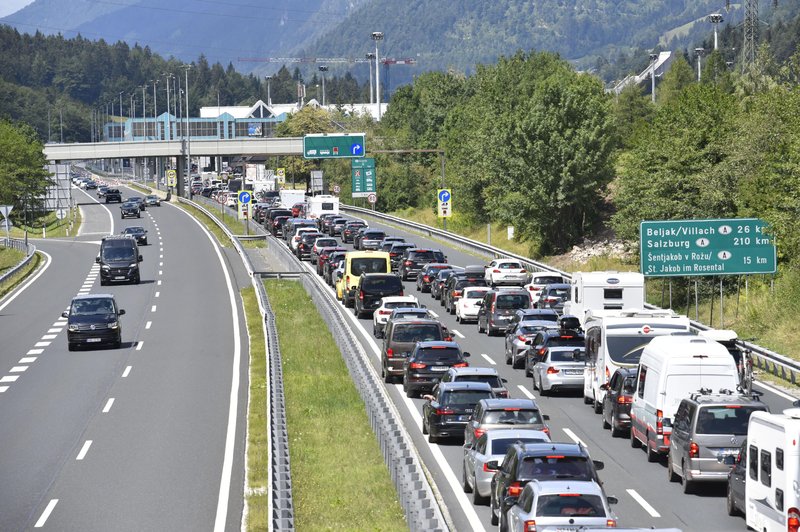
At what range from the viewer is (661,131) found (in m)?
68.2

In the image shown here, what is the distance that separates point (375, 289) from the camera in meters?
51.6

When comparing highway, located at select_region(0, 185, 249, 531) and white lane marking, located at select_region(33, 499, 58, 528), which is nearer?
white lane marking, located at select_region(33, 499, 58, 528)

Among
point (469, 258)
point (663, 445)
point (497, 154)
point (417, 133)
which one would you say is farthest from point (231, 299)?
point (417, 133)

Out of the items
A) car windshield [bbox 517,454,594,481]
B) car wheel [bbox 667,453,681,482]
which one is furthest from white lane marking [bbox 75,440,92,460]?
car wheel [bbox 667,453,681,482]

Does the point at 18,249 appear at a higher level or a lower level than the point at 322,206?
lower

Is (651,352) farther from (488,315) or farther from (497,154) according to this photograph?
(497,154)

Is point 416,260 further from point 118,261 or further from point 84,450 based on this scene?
point 84,450

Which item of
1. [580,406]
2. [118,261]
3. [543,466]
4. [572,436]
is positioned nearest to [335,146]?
[118,261]

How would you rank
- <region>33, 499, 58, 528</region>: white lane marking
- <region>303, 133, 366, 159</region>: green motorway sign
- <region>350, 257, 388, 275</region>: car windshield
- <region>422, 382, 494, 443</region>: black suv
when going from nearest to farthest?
<region>33, 499, 58, 528</region>: white lane marking
<region>422, 382, 494, 443</region>: black suv
<region>350, 257, 388, 275</region>: car windshield
<region>303, 133, 366, 159</region>: green motorway sign

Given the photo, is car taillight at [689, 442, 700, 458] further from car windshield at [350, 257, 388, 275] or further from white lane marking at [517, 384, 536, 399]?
car windshield at [350, 257, 388, 275]

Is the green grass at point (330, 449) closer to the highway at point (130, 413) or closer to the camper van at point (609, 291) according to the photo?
the highway at point (130, 413)

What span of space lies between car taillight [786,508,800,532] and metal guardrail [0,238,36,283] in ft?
179

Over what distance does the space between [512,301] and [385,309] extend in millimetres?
4470

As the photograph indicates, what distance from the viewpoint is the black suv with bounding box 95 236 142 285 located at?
211 feet
